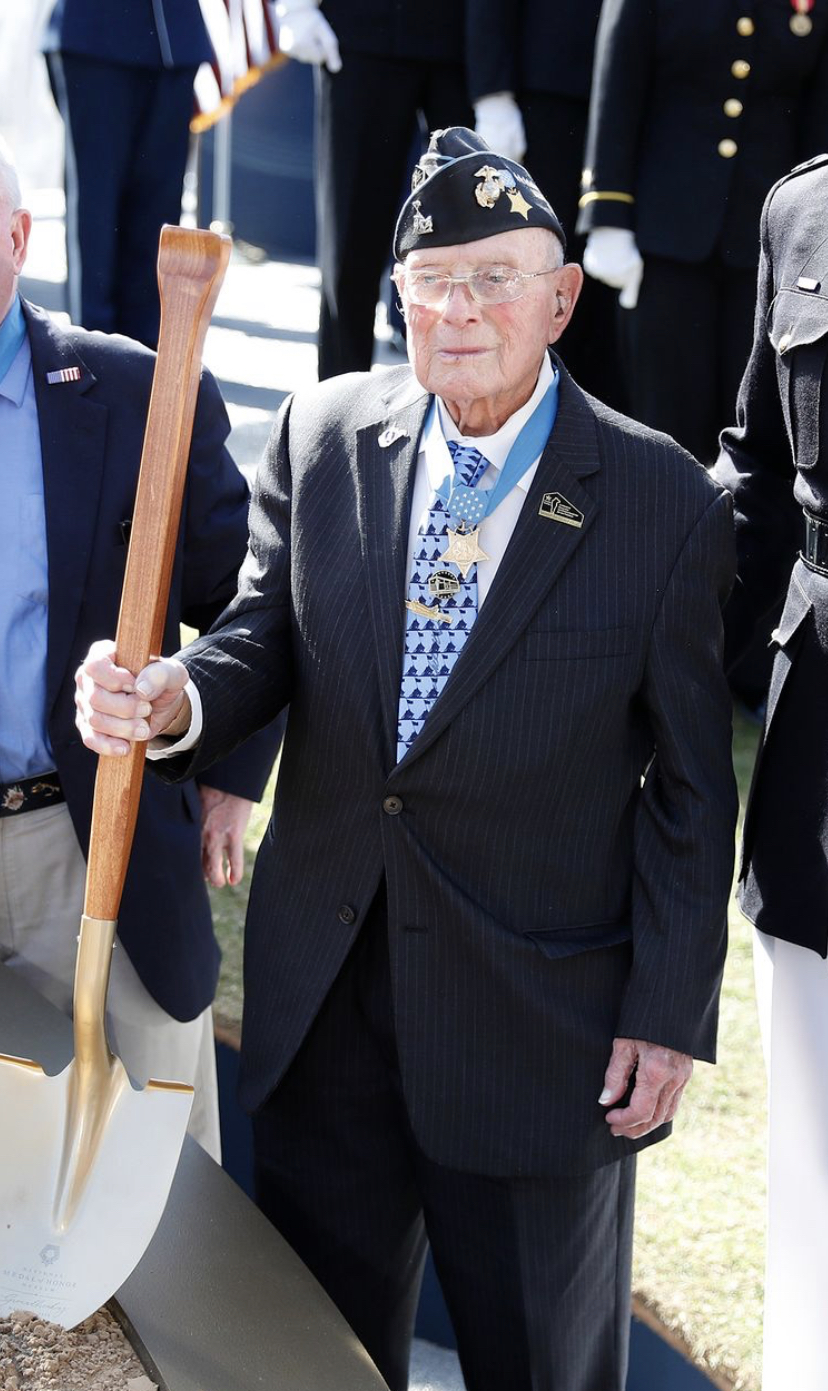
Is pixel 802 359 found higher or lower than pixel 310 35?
lower

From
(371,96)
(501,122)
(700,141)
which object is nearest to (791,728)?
(700,141)

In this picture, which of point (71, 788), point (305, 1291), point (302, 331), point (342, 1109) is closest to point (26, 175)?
point (302, 331)

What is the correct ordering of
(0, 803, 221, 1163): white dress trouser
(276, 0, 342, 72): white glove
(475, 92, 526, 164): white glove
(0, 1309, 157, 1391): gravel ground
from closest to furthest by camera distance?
(0, 1309, 157, 1391): gravel ground
(0, 803, 221, 1163): white dress trouser
(475, 92, 526, 164): white glove
(276, 0, 342, 72): white glove

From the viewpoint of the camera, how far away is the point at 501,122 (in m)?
3.95

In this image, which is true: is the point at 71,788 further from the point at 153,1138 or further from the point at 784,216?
the point at 784,216

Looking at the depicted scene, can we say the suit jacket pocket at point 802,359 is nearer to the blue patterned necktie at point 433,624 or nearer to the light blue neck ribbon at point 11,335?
the blue patterned necktie at point 433,624

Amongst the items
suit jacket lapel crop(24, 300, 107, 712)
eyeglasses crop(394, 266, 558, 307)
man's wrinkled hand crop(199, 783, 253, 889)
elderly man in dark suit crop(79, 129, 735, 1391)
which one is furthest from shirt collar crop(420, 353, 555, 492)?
man's wrinkled hand crop(199, 783, 253, 889)

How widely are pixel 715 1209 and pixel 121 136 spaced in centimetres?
319

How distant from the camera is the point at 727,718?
1670 mm

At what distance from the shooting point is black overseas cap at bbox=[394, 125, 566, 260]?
158cm

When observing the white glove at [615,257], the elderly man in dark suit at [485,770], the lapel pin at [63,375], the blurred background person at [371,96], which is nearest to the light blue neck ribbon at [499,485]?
the elderly man in dark suit at [485,770]

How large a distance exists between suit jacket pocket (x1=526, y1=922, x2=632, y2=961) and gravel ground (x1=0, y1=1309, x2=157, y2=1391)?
515mm

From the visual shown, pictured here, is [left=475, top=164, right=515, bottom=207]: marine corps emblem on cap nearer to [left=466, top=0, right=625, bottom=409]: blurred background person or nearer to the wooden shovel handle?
the wooden shovel handle

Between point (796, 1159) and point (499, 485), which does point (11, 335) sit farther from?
point (796, 1159)
